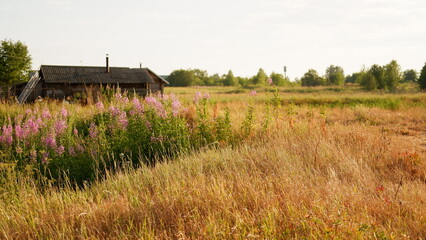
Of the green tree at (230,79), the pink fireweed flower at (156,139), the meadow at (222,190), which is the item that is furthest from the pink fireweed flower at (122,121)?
the green tree at (230,79)

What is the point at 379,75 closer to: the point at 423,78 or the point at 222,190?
the point at 423,78

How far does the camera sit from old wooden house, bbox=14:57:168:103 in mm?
21875

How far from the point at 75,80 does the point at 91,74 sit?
1434mm

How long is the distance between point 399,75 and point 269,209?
122 ft

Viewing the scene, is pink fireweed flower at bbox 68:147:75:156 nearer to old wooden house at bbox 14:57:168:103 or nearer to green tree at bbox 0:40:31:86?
old wooden house at bbox 14:57:168:103

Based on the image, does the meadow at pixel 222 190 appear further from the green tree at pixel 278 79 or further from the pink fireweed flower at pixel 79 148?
the green tree at pixel 278 79

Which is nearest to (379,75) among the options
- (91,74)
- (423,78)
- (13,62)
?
(423,78)

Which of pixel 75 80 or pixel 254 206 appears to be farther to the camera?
pixel 75 80

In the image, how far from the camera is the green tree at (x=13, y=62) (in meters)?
37.2

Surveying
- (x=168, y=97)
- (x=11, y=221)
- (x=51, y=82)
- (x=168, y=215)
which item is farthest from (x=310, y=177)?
(x=51, y=82)

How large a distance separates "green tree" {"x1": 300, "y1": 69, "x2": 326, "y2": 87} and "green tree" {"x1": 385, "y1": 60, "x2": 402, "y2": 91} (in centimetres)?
1746

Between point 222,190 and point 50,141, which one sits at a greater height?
point 50,141

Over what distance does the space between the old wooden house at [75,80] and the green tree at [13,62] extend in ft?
56.6

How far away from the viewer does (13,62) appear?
38.1 meters
